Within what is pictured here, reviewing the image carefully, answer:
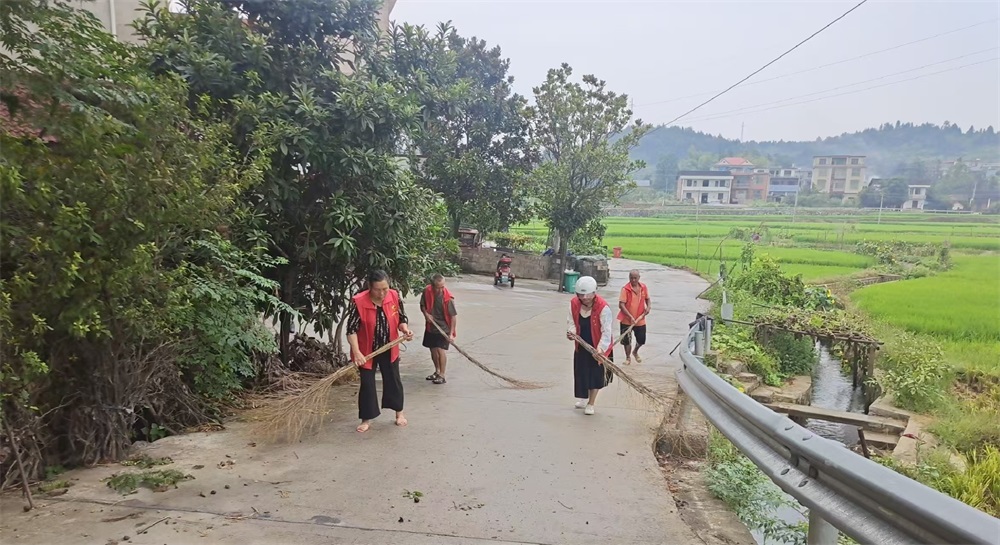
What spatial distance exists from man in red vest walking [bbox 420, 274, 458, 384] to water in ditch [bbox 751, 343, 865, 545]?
380 centimetres

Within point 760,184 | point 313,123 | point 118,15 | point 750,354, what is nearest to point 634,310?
point 750,354

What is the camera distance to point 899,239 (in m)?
30.5

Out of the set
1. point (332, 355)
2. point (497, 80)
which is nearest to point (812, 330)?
point (332, 355)

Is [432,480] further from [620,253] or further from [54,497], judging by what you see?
[620,253]

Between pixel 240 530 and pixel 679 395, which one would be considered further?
pixel 679 395

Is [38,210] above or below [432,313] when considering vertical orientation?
above

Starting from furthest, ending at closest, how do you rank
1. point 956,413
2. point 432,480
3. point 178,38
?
1. point 956,413
2. point 178,38
3. point 432,480

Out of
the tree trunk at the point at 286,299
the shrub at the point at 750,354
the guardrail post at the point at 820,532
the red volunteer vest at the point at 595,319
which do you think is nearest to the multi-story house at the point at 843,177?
the shrub at the point at 750,354

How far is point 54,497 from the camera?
358 centimetres

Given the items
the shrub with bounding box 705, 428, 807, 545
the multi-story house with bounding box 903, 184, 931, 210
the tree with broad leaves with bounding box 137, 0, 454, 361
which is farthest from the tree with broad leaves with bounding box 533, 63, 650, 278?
the multi-story house with bounding box 903, 184, 931, 210

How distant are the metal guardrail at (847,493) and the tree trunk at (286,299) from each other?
4.92m

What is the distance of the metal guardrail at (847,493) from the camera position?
1.49 meters

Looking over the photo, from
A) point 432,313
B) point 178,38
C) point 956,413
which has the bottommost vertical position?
point 956,413

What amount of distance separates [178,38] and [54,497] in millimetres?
4345
